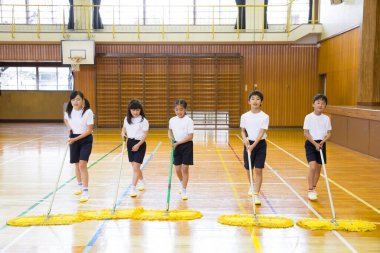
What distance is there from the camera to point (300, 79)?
16.3 meters

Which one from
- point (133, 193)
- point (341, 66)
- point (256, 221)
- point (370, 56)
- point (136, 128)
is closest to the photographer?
point (256, 221)

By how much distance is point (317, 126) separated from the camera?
5570 millimetres

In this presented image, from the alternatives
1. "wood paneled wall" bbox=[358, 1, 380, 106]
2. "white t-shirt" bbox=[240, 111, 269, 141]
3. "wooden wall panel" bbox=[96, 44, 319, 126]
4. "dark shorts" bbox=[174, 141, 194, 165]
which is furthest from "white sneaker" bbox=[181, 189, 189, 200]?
"wooden wall panel" bbox=[96, 44, 319, 126]

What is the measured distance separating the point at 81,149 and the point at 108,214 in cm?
114

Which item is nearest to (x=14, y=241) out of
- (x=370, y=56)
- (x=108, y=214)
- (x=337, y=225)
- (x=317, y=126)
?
(x=108, y=214)

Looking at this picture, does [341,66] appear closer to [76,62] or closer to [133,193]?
[76,62]

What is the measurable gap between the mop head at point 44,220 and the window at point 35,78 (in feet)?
50.7

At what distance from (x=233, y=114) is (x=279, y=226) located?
474 inches

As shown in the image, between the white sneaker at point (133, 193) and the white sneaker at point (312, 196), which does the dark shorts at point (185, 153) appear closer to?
the white sneaker at point (133, 193)

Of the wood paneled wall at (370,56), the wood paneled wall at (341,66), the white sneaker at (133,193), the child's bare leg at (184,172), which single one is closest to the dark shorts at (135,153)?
the white sneaker at (133,193)

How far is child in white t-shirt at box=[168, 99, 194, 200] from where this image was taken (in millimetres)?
5441

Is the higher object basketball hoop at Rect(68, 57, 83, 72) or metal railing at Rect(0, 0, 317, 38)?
metal railing at Rect(0, 0, 317, 38)

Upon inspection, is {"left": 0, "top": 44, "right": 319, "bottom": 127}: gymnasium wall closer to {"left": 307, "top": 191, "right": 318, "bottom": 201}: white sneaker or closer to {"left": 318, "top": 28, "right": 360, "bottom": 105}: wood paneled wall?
{"left": 318, "top": 28, "right": 360, "bottom": 105}: wood paneled wall

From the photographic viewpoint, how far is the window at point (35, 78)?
1933 centimetres
